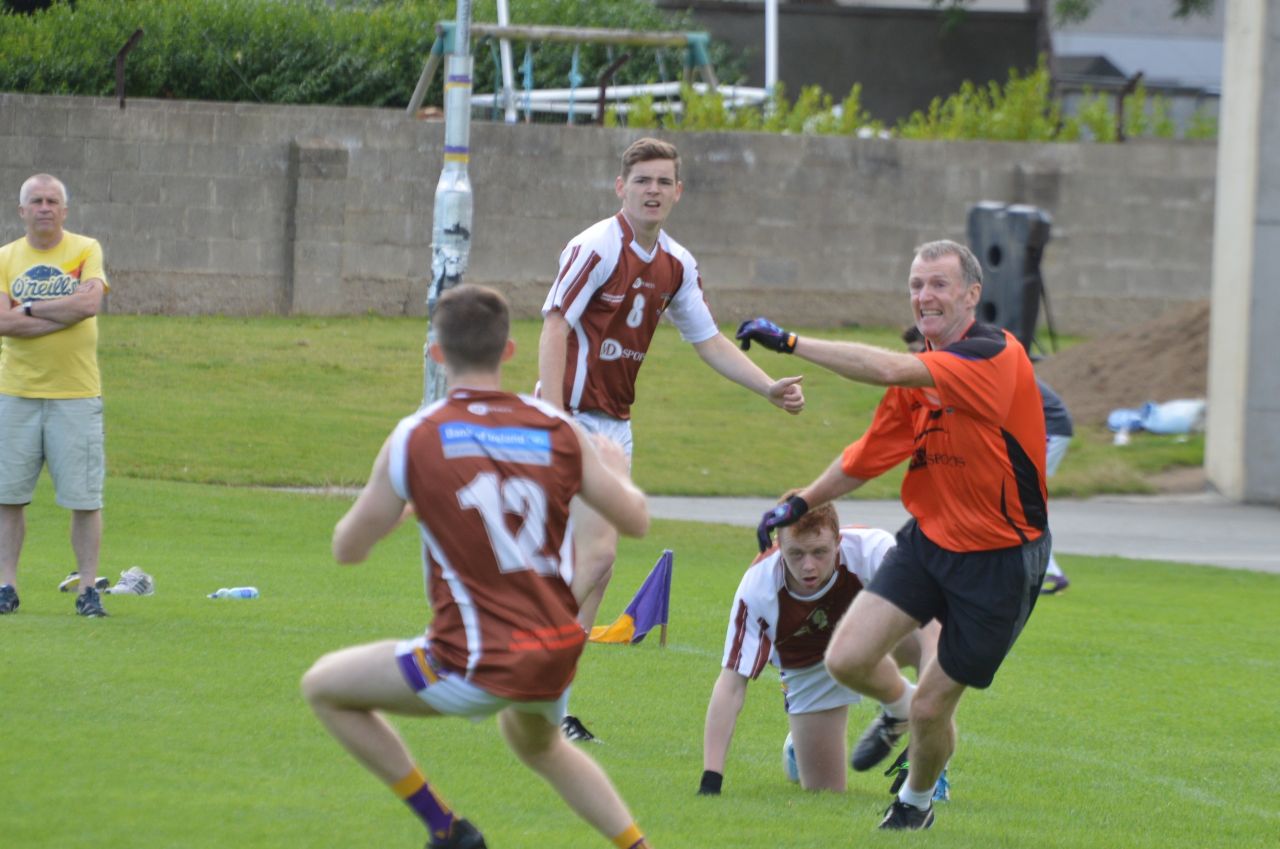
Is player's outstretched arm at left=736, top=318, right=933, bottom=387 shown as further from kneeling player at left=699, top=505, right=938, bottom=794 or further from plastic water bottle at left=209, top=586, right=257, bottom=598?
plastic water bottle at left=209, top=586, right=257, bottom=598

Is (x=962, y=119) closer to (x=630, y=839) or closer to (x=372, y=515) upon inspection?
(x=630, y=839)

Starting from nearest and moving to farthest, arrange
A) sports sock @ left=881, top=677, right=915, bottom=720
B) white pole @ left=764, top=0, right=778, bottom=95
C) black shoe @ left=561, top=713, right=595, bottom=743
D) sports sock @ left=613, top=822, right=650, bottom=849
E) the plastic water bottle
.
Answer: sports sock @ left=613, top=822, right=650, bottom=849
sports sock @ left=881, top=677, right=915, bottom=720
black shoe @ left=561, top=713, right=595, bottom=743
the plastic water bottle
white pole @ left=764, top=0, right=778, bottom=95

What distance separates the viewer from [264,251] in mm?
22641

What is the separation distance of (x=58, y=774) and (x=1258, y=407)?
15.7m

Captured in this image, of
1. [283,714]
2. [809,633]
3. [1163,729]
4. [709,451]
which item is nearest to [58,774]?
[283,714]

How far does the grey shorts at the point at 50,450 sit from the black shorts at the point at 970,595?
502 cm

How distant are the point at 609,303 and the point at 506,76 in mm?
18118

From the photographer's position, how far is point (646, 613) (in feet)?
31.5

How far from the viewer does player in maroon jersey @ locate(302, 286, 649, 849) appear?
4.62 meters

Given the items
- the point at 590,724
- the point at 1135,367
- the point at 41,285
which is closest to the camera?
the point at 590,724

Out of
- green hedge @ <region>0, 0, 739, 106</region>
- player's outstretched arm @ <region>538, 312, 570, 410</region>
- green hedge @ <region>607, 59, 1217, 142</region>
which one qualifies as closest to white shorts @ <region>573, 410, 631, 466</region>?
player's outstretched arm @ <region>538, 312, 570, 410</region>

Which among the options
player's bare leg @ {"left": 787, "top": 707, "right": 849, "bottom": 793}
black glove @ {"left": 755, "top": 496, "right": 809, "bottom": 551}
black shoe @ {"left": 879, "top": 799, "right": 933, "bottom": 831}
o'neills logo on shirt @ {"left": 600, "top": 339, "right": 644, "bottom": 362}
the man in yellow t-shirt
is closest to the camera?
black shoe @ {"left": 879, "top": 799, "right": 933, "bottom": 831}

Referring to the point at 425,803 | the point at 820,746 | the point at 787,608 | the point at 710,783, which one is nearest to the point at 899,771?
the point at 820,746

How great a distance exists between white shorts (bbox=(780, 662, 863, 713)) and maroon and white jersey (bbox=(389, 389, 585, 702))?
2.54m
